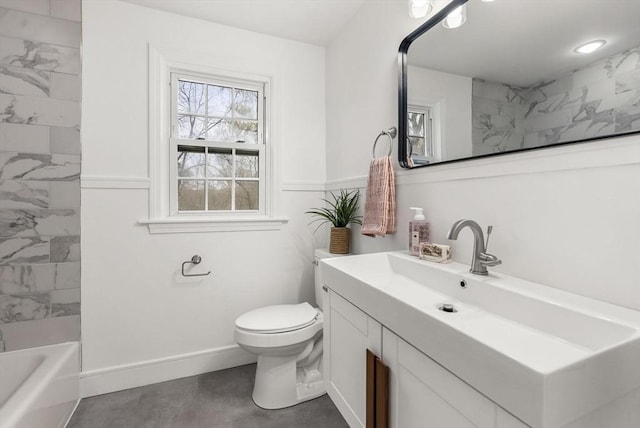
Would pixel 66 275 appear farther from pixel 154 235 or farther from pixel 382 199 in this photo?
pixel 382 199

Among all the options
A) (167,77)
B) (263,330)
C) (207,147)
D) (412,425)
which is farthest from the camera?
(207,147)

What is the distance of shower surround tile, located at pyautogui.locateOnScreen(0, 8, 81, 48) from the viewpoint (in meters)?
1.58

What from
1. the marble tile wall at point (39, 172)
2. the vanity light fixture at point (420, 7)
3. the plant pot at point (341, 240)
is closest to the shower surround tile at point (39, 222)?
the marble tile wall at point (39, 172)

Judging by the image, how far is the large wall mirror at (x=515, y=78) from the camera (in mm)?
746

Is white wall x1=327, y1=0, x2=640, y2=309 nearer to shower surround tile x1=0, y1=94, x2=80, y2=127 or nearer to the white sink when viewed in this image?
the white sink

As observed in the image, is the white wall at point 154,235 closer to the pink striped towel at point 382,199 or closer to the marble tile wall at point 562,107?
the pink striped towel at point 382,199

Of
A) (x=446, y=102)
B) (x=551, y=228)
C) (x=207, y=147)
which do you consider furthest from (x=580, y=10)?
(x=207, y=147)

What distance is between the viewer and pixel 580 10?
0.82m

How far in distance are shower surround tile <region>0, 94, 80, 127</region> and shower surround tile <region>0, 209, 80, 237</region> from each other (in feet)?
1.62

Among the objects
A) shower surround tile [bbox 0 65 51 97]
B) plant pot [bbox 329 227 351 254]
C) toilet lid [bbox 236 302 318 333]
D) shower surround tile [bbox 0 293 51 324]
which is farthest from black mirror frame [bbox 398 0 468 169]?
shower surround tile [bbox 0 293 51 324]

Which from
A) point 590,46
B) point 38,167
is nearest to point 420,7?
point 590,46

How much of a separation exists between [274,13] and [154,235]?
5.34 feet

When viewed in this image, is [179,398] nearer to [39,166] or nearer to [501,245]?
A: [39,166]

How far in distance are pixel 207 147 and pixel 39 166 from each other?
0.90 metres
